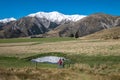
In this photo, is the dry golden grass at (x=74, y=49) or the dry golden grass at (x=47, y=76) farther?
the dry golden grass at (x=74, y=49)

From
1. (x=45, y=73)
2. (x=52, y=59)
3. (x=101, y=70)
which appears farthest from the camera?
(x=52, y=59)

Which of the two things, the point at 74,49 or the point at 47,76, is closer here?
the point at 47,76

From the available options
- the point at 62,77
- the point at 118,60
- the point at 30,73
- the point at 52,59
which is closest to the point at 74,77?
the point at 62,77

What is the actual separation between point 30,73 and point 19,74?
6.54 ft

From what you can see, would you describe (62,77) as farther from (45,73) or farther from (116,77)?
(116,77)

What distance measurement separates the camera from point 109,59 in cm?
5472

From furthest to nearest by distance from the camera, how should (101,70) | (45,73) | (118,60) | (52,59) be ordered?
(52,59), (118,60), (101,70), (45,73)

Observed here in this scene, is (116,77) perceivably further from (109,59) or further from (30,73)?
(109,59)

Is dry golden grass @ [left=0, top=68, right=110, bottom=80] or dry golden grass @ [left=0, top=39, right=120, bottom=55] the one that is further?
dry golden grass @ [left=0, top=39, right=120, bottom=55]

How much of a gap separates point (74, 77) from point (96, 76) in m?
2.78

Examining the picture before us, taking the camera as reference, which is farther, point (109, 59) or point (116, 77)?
point (109, 59)

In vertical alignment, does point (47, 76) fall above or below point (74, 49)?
below

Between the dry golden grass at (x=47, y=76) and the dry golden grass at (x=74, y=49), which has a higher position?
the dry golden grass at (x=74, y=49)

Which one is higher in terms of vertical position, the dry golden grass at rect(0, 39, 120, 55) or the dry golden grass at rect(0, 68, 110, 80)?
the dry golden grass at rect(0, 39, 120, 55)
